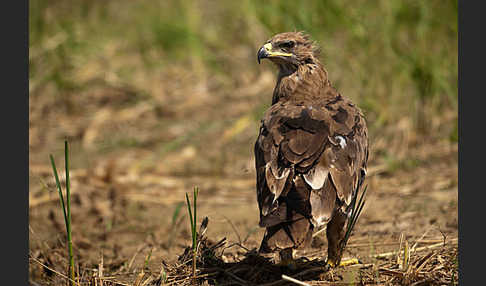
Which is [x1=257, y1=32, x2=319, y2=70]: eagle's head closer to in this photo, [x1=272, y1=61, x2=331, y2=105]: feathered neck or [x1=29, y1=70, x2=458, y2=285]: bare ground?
[x1=272, y1=61, x2=331, y2=105]: feathered neck

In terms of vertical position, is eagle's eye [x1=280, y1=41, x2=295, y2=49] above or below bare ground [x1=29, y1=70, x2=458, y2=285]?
above

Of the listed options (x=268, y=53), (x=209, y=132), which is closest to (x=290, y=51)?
(x=268, y=53)

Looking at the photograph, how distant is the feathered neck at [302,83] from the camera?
4422 mm

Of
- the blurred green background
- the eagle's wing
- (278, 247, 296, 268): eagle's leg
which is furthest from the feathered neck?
(278, 247, 296, 268): eagle's leg

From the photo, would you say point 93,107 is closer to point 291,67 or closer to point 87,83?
point 87,83

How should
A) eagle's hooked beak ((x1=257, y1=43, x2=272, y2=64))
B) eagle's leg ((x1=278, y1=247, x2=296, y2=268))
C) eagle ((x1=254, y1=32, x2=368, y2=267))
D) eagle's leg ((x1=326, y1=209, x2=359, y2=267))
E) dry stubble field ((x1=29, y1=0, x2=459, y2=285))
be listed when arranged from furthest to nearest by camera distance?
eagle's hooked beak ((x1=257, y1=43, x2=272, y2=64)) < dry stubble field ((x1=29, y1=0, x2=459, y2=285)) < eagle's leg ((x1=326, y1=209, x2=359, y2=267)) < eagle's leg ((x1=278, y1=247, x2=296, y2=268)) < eagle ((x1=254, y1=32, x2=368, y2=267))

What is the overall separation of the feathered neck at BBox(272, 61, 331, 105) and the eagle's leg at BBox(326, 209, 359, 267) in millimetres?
876

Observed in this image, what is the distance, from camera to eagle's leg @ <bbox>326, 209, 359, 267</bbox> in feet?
12.9

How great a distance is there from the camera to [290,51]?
4625mm

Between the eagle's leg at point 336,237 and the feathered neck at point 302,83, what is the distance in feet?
2.87

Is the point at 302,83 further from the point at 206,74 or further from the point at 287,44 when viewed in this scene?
the point at 206,74

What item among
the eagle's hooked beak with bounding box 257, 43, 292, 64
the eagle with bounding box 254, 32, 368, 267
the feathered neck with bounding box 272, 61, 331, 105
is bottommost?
the eagle with bounding box 254, 32, 368, 267

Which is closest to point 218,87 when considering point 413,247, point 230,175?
point 230,175

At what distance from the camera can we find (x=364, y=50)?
700 cm
